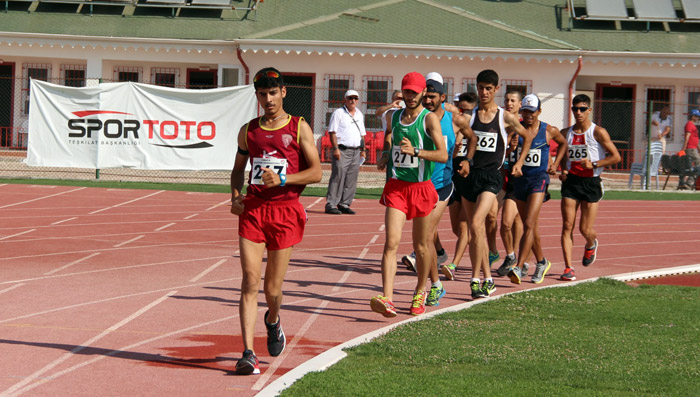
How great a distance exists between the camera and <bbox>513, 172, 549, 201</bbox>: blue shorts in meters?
11.7

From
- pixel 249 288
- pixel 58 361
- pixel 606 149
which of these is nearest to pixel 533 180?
pixel 606 149

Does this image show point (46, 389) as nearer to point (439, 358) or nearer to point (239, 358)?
→ point (239, 358)

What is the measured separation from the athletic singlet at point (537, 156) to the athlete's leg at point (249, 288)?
5.17 meters

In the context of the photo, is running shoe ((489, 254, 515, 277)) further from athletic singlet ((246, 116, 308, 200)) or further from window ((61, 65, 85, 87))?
window ((61, 65, 85, 87))

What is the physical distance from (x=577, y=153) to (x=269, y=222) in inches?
227

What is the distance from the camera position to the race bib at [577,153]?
470 inches

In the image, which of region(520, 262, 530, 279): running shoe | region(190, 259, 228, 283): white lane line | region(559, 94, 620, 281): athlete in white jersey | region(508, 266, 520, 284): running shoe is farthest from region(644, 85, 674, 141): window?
region(190, 259, 228, 283): white lane line

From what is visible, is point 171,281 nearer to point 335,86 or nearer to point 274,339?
point 274,339

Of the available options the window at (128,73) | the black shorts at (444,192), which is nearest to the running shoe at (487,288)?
the black shorts at (444,192)

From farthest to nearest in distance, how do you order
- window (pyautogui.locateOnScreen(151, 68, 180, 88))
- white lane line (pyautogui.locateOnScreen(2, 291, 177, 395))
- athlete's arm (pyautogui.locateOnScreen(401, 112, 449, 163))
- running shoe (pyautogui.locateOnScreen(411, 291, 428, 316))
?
window (pyautogui.locateOnScreen(151, 68, 180, 88)) → running shoe (pyautogui.locateOnScreen(411, 291, 428, 316)) → athlete's arm (pyautogui.locateOnScreen(401, 112, 449, 163)) → white lane line (pyautogui.locateOnScreen(2, 291, 177, 395))

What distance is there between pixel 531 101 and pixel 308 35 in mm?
17491

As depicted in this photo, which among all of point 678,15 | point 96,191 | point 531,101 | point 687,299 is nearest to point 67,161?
point 96,191

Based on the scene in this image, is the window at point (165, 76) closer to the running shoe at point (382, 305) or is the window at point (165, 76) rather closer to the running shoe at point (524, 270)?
the running shoe at point (524, 270)

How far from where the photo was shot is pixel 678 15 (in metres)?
31.9
